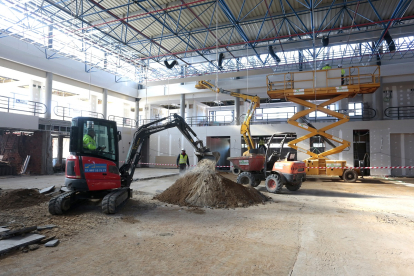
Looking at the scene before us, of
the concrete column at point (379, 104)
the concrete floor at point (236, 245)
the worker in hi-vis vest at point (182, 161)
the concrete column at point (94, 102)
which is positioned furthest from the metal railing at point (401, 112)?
the concrete column at point (94, 102)

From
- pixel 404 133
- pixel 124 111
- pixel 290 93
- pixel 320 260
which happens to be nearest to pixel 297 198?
pixel 320 260

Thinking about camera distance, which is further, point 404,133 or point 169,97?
A: point 169,97

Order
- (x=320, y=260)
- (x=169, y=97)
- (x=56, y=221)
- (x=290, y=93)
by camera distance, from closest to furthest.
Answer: (x=320, y=260) → (x=56, y=221) → (x=290, y=93) → (x=169, y=97)

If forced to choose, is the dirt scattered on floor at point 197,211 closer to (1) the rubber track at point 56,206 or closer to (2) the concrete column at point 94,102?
(1) the rubber track at point 56,206

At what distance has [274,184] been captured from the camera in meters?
10.5

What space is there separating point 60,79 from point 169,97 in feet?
34.8

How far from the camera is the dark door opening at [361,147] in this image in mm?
18438

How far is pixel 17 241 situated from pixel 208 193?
16.6 ft

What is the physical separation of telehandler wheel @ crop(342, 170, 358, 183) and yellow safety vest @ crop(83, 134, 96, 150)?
13932 millimetres

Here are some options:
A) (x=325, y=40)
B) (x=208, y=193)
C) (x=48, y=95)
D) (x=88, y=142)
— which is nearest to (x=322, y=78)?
(x=325, y=40)

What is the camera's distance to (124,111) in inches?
1206

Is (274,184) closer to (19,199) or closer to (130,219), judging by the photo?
(130,219)

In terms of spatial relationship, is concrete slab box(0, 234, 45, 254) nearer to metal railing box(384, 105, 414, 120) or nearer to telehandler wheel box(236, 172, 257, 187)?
telehandler wheel box(236, 172, 257, 187)

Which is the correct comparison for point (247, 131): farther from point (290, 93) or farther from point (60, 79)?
Result: point (60, 79)
